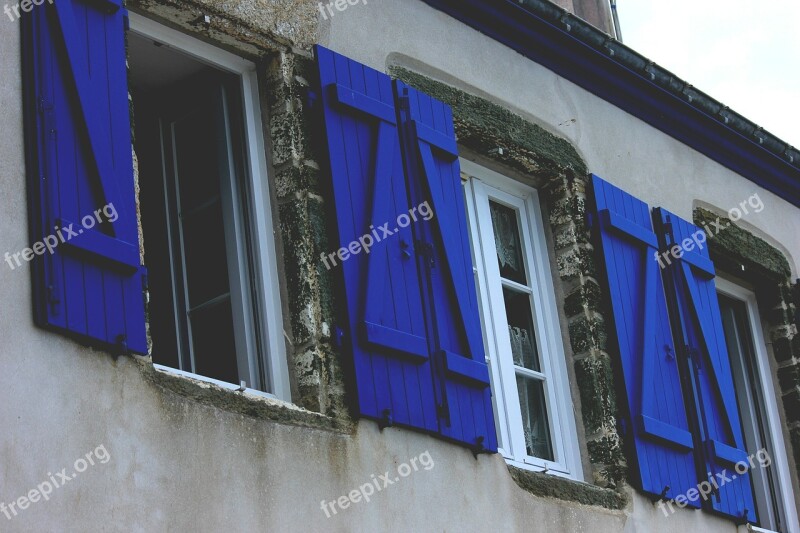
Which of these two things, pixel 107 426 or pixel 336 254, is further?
pixel 336 254

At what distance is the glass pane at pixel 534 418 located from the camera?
6059 millimetres

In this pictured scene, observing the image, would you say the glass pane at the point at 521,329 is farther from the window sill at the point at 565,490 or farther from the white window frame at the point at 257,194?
the white window frame at the point at 257,194

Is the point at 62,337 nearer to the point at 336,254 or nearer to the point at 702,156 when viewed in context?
the point at 336,254

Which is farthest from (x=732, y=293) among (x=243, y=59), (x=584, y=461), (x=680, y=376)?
(x=243, y=59)

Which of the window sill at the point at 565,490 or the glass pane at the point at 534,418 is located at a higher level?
the glass pane at the point at 534,418

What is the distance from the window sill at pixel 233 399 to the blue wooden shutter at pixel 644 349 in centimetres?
180

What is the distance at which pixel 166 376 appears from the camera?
14.3ft

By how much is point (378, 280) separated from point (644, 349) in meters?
1.69

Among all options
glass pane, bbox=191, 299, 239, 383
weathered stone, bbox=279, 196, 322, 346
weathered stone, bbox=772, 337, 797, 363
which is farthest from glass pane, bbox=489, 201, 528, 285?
weathered stone, bbox=772, 337, 797, 363

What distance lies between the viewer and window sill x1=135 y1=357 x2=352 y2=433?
4344 mm

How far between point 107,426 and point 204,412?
1.26ft

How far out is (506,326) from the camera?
20.0 feet

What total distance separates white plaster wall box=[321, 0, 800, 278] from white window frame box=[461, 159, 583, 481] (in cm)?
39

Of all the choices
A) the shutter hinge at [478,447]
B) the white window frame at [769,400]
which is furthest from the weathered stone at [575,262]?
the white window frame at [769,400]
